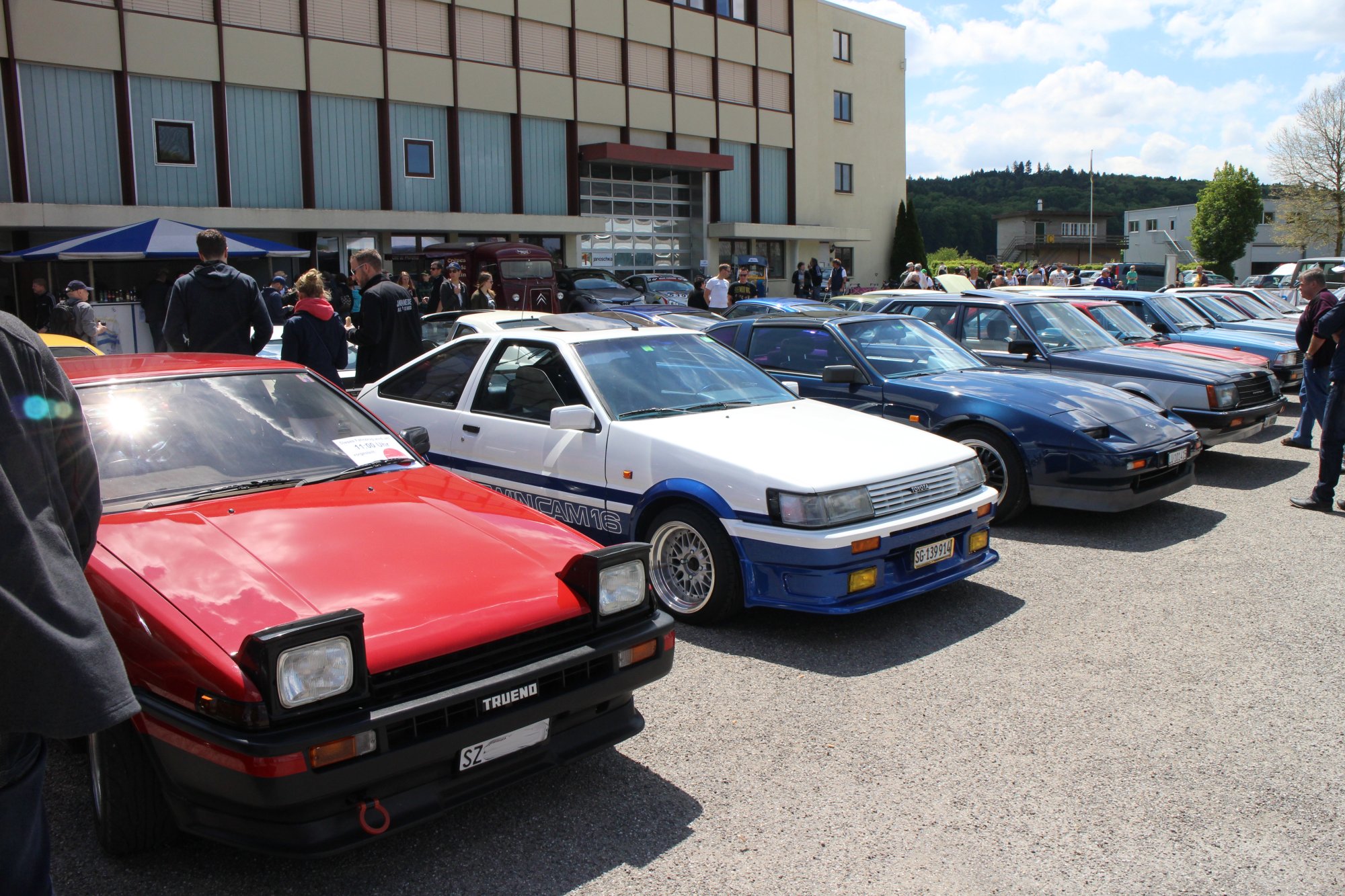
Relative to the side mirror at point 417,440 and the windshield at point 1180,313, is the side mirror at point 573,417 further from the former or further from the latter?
the windshield at point 1180,313

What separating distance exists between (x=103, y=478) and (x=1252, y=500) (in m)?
8.05

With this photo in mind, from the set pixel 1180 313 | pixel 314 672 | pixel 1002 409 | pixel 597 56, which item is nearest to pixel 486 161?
pixel 597 56

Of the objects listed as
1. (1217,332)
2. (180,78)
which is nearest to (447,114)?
(180,78)

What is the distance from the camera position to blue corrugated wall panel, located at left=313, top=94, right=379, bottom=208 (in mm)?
26266

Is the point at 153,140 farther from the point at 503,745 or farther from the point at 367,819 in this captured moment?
the point at 367,819

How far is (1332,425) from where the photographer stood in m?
7.50

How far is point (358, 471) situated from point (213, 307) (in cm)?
385

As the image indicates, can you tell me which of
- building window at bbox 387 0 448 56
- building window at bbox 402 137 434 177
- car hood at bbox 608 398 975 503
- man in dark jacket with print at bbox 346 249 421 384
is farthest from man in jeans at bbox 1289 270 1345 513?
building window at bbox 387 0 448 56

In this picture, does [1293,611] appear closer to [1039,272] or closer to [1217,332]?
[1217,332]

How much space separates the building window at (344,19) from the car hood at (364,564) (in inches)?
1009

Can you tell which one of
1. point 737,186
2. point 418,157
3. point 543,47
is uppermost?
point 543,47

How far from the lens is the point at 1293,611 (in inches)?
215

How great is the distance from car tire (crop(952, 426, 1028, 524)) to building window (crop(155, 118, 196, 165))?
22567 mm

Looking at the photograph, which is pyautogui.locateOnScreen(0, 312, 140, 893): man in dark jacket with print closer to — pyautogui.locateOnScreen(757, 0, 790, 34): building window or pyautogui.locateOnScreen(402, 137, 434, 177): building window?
pyautogui.locateOnScreen(402, 137, 434, 177): building window
